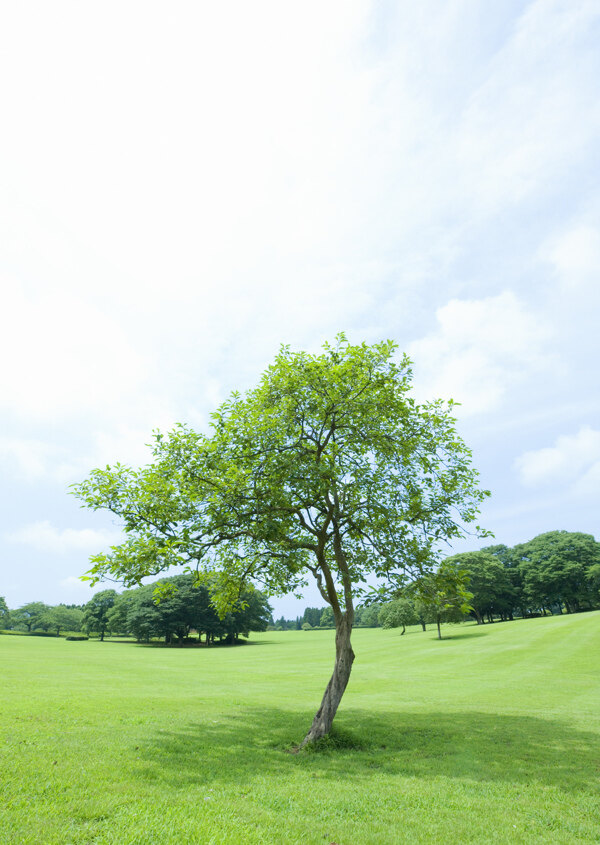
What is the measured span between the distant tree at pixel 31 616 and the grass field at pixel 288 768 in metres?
160

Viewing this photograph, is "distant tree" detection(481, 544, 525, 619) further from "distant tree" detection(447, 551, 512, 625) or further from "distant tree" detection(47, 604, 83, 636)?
"distant tree" detection(47, 604, 83, 636)

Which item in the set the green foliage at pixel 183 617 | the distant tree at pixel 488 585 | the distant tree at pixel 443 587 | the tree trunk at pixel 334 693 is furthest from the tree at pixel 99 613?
the distant tree at pixel 443 587

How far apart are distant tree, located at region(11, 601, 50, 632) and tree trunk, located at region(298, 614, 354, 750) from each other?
172 meters

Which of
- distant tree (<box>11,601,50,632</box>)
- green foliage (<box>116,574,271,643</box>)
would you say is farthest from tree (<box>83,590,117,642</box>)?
distant tree (<box>11,601,50,632</box>)

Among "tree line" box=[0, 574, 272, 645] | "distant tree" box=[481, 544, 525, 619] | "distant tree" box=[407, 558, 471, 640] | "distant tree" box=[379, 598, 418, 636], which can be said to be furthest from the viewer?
"distant tree" box=[481, 544, 525, 619]

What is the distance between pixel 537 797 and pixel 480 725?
926 cm

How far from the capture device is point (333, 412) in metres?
16.9

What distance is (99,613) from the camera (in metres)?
123

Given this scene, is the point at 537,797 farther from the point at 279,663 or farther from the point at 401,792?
the point at 279,663

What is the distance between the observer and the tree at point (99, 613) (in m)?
119

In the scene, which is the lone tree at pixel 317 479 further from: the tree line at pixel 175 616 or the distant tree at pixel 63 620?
the distant tree at pixel 63 620

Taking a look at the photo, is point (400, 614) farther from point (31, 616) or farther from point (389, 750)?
point (31, 616)

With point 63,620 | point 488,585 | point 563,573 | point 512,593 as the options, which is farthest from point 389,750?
point 63,620

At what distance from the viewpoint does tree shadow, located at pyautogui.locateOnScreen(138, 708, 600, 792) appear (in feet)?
39.9
